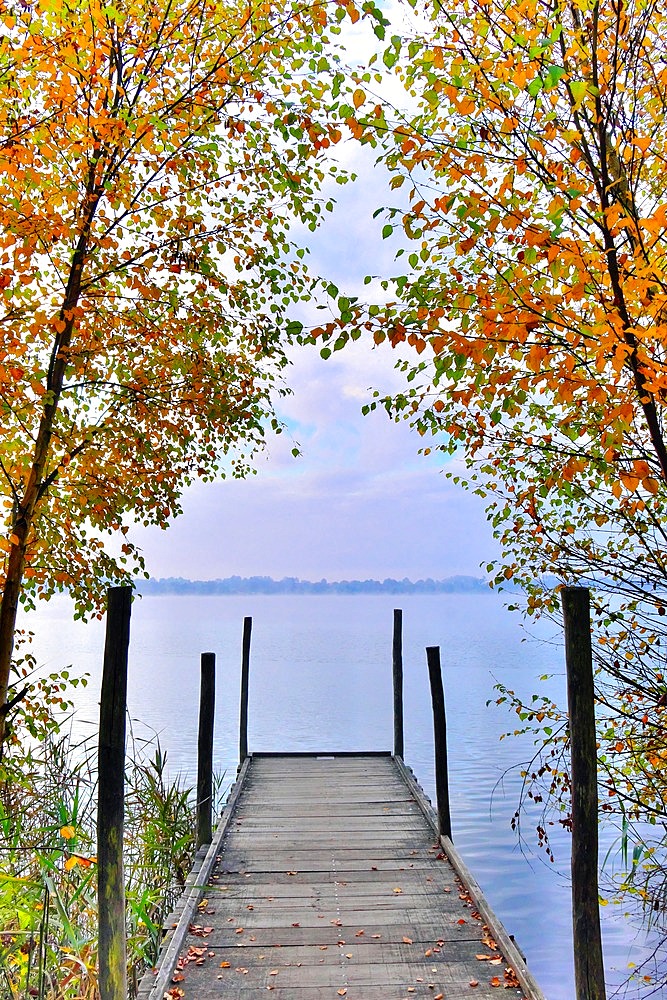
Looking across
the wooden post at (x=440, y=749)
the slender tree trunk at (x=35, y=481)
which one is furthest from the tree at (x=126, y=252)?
the wooden post at (x=440, y=749)

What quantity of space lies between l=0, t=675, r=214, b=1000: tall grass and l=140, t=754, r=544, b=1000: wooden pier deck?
529 millimetres

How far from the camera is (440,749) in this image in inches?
252

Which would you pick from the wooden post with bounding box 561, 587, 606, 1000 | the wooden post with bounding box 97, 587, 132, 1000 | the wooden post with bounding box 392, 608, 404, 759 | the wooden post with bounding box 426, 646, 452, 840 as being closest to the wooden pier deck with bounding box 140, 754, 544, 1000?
the wooden post with bounding box 426, 646, 452, 840

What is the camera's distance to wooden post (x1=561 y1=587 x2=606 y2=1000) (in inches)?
132

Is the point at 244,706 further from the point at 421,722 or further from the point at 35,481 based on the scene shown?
the point at 421,722

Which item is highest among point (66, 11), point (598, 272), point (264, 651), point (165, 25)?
point (165, 25)

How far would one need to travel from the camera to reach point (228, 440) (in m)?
6.67

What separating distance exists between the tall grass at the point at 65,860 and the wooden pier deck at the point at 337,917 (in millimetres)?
529

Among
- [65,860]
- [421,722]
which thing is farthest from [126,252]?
[421,722]

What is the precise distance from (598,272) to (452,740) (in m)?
16.4

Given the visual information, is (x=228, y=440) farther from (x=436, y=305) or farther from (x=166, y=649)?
(x=166, y=649)

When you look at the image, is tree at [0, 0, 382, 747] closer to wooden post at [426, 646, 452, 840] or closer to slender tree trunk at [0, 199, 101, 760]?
slender tree trunk at [0, 199, 101, 760]

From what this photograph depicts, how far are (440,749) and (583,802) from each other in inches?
122

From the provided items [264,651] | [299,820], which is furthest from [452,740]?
[264,651]
